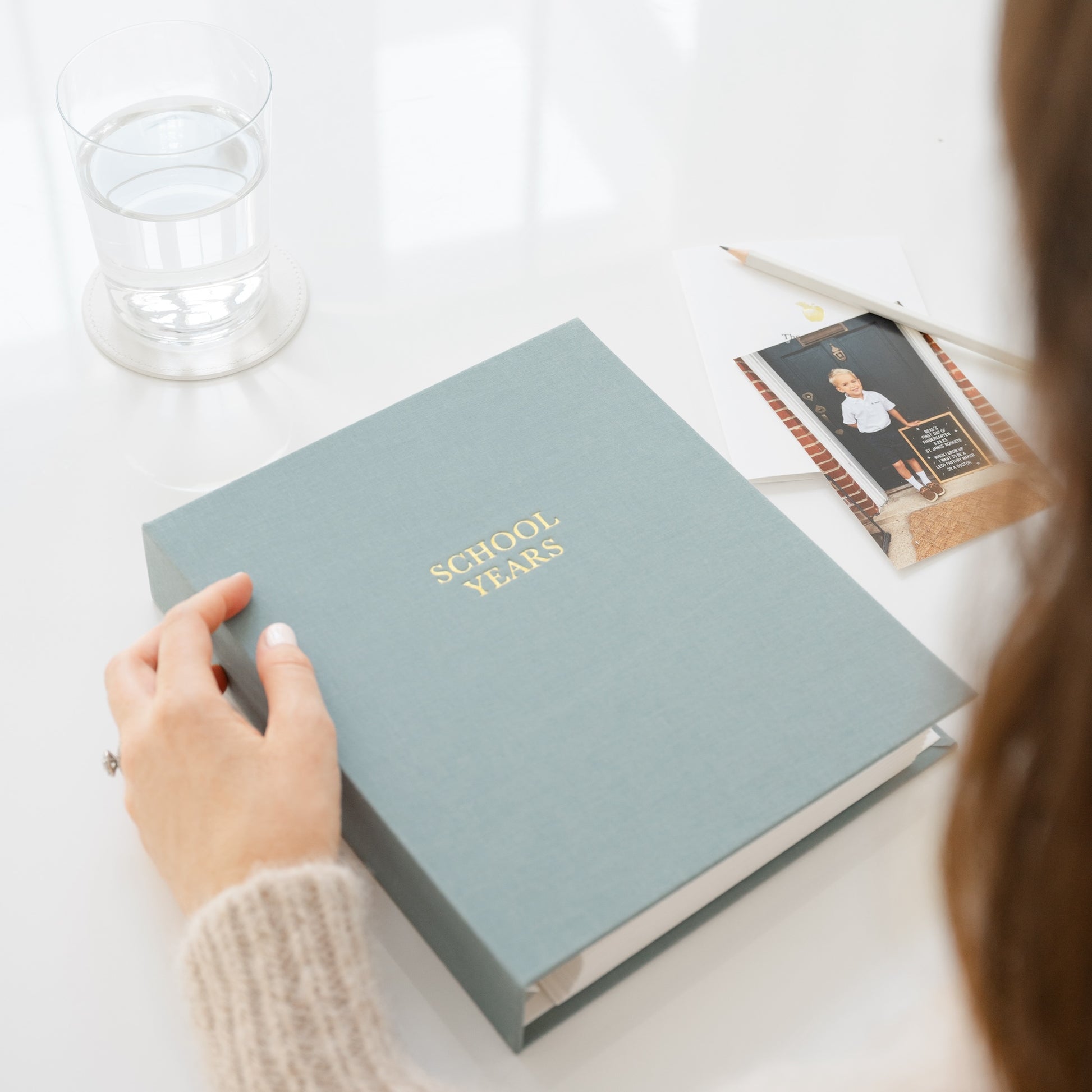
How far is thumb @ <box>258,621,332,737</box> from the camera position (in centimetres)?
64

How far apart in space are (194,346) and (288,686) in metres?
0.40

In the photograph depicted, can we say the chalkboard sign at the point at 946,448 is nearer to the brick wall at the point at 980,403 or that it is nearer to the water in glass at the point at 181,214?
the brick wall at the point at 980,403

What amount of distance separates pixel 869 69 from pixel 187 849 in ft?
3.49

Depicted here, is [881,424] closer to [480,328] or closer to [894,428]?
[894,428]

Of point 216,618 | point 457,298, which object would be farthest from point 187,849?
point 457,298

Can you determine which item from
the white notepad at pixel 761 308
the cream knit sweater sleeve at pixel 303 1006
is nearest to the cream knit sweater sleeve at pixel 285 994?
the cream knit sweater sleeve at pixel 303 1006

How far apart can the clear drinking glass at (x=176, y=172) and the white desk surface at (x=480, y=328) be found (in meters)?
0.06

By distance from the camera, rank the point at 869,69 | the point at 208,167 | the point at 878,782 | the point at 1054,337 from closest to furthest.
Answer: the point at 1054,337
the point at 878,782
the point at 208,167
the point at 869,69

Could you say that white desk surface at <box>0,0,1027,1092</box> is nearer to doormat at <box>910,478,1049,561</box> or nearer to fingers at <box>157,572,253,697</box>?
doormat at <box>910,478,1049,561</box>

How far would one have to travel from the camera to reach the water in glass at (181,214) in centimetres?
85

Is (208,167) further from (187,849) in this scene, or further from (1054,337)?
(1054,337)

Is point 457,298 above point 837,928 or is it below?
above

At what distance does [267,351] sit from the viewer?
0.95 m

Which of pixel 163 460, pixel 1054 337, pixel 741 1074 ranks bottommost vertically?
pixel 741 1074
